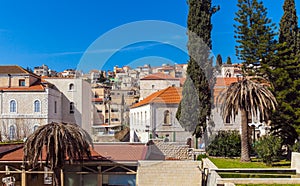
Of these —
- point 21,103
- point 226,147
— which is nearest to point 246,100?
point 226,147

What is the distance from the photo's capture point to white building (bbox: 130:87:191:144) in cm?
948

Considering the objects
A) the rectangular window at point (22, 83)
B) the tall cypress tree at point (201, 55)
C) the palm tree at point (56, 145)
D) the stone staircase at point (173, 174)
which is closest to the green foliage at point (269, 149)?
the tall cypress tree at point (201, 55)

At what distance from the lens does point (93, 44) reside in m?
8.53

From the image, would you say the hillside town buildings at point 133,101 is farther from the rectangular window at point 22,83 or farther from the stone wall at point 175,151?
the rectangular window at point 22,83

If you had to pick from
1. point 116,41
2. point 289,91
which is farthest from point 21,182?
point 289,91

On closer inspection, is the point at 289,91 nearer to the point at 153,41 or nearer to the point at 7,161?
the point at 153,41

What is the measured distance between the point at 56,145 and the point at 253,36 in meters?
12.4

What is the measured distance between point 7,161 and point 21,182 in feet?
2.53

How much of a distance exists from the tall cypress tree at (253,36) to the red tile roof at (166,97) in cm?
778

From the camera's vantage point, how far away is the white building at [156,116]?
948 centimetres

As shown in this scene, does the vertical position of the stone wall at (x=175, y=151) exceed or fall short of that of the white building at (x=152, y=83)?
it falls short

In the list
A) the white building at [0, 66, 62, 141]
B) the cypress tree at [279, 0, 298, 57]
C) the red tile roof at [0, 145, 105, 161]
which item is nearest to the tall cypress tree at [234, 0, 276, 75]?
the cypress tree at [279, 0, 298, 57]

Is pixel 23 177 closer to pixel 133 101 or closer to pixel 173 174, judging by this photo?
pixel 133 101

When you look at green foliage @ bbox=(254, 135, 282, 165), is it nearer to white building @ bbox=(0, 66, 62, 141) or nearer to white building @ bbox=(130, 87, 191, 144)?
white building @ bbox=(130, 87, 191, 144)
